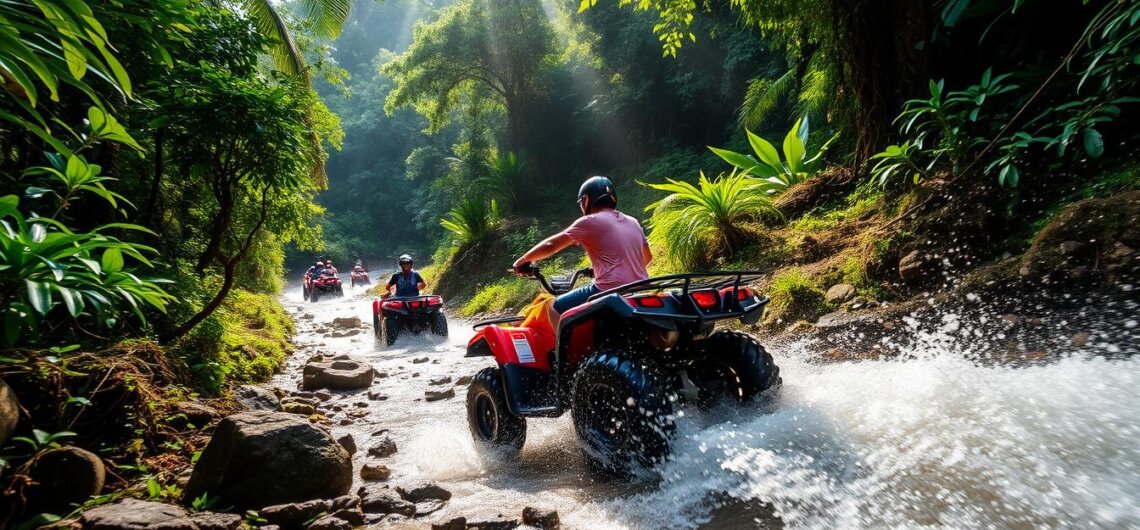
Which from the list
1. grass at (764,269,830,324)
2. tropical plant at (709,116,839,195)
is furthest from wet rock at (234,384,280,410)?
tropical plant at (709,116,839,195)

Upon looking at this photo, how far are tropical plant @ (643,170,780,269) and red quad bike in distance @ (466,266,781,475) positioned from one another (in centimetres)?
372

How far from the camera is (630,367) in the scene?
246 cm

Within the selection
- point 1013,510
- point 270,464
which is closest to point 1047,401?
point 1013,510

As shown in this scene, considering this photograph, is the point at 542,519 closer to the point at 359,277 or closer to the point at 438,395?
the point at 438,395

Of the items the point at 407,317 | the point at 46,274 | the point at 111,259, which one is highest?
the point at 407,317

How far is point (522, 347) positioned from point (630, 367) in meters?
1.09

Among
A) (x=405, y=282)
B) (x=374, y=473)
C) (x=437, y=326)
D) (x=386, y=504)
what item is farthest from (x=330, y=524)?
(x=405, y=282)

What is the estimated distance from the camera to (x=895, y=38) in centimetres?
597

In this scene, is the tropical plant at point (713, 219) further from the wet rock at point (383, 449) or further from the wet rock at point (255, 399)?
the wet rock at point (255, 399)

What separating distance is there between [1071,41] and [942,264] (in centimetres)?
234

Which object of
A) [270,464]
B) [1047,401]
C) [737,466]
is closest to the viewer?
[1047,401]

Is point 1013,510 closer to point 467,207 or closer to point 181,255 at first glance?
point 181,255

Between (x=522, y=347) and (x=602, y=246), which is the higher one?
(x=602, y=246)

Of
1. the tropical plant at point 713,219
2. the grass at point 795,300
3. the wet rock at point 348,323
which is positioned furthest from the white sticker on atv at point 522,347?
the wet rock at point 348,323
